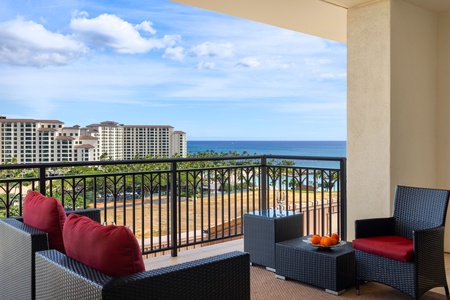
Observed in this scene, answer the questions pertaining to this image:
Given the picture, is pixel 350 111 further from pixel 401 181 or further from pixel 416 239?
pixel 416 239

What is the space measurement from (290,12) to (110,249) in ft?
12.0

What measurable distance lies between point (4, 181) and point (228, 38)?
28.1m

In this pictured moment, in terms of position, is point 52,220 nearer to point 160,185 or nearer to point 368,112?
point 160,185

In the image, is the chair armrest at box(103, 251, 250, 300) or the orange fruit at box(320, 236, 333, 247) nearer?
the chair armrest at box(103, 251, 250, 300)

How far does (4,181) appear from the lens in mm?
3625

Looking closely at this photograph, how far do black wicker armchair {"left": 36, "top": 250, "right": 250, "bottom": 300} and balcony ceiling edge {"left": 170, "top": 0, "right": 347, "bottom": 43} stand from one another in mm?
2821

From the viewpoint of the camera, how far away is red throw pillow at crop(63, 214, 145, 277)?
1.90 meters

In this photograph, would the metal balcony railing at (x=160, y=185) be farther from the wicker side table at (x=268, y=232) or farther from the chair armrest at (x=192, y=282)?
the chair armrest at (x=192, y=282)

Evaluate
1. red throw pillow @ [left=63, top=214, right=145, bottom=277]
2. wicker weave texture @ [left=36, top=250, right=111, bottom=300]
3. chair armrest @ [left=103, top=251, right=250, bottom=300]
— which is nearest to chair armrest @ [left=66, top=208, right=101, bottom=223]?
wicker weave texture @ [left=36, top=250, right=111, bottom=300]

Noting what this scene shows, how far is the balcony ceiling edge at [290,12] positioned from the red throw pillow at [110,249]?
2.81 meters

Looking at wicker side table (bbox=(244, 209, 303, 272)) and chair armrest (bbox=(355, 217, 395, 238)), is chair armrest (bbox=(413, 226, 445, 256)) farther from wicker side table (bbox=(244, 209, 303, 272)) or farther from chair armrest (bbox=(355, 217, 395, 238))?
wicker side table (bbox=(244, 209, 303, 272))

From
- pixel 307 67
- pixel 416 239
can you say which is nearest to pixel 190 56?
pixel 307 67

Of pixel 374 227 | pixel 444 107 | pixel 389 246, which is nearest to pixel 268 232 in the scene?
pixel 374 227

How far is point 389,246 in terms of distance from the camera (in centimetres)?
339
